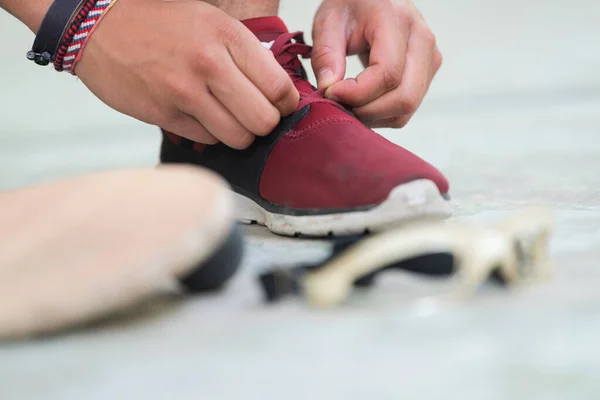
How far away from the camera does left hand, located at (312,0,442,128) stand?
0.94m

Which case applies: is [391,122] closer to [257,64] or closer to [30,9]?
[257,64]

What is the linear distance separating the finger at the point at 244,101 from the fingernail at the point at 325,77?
0.42 feet

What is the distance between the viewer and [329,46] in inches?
39.4

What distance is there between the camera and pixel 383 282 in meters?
0.57

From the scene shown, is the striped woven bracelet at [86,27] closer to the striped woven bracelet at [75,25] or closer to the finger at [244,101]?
the striped woven bracelet at [75,25]

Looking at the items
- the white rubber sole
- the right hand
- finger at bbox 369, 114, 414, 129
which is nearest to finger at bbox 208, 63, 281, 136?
the right hand

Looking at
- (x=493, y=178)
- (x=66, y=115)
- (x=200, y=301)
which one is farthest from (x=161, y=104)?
(x=66, y=115)

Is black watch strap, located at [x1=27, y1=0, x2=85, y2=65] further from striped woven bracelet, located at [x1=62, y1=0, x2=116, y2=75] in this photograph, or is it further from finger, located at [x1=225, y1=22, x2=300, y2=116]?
finger, located at [x1=225, y1=22, x2=300, y2=116]

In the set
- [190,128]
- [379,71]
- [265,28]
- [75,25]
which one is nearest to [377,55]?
[379,71]

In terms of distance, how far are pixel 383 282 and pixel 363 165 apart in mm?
240

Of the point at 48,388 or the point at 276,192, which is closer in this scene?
the point at 48,388

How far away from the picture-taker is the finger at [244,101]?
0.80 metres

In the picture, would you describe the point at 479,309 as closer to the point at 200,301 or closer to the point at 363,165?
the point at 200,301

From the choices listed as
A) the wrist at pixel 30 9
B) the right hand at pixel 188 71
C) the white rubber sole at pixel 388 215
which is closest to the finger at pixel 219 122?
the right hand at pixel 188 71
